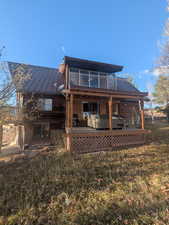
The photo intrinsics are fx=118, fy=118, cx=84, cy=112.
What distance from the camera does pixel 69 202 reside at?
317 centimetres

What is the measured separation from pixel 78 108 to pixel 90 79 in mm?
2893

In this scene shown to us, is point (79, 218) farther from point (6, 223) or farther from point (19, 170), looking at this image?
point (19, 170)

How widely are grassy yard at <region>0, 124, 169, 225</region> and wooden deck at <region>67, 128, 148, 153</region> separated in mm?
1390

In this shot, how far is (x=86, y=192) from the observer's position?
3.56m

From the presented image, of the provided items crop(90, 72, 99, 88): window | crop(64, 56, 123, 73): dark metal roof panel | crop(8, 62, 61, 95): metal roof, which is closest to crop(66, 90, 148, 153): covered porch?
crop(90, 72, 99, 88): window

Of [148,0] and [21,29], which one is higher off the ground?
[148,0]

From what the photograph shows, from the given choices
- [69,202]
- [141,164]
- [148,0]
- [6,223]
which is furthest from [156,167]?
[148,0]

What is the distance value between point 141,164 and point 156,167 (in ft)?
1.89

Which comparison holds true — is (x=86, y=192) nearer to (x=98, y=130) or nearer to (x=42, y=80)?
(x=98, y=130)

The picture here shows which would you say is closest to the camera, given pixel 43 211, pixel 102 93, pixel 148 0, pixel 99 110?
pixel 43 211

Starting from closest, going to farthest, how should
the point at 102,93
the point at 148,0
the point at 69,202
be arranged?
the point at 69,202
the point at 102,93
the point at 148,0

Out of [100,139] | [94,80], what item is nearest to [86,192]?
[100,139]

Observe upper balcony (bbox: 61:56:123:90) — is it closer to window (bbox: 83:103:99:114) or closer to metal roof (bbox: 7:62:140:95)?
metal roof (bbox: 7:62:140:95)

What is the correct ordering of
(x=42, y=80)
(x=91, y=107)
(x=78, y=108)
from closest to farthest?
(x=78, y=108)
(x=42, y=80)
(x=91, y=107)
